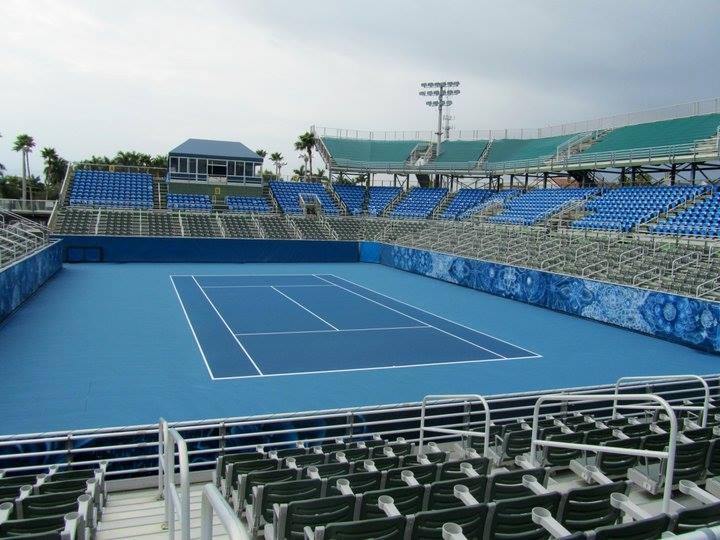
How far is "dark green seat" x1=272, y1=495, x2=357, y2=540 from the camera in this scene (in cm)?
472

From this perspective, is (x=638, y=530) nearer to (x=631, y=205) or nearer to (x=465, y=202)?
(x=631, y=205)

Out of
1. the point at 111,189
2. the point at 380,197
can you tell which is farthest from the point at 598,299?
the point at 111,189

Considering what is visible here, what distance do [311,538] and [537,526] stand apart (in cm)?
173

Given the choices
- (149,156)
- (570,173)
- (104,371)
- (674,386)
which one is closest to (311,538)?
(674,386)

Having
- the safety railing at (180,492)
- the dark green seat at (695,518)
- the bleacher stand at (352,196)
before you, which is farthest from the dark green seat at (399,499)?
the bleacher stand at (352,196)

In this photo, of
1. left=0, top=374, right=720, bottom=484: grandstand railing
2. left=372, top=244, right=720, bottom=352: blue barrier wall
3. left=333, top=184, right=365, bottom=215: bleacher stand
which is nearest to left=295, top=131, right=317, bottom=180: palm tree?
left=333, top=184, right=365, bottom=215: bleacher stand

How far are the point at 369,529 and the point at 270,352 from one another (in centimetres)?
1325

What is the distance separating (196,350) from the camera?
55.7 ft

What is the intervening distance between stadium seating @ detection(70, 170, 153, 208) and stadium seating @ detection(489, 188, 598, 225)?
2646cm

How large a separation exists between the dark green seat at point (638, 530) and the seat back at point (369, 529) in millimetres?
1366

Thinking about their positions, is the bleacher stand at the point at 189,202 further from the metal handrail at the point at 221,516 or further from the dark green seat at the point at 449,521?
the metal handrail at the point at 221,516

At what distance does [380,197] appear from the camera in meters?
53.8

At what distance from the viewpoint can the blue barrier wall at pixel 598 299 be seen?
19500 mm

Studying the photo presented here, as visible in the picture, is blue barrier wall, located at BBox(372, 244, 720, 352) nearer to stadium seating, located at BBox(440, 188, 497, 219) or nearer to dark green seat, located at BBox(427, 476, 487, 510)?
stadium seating, located at BBox(440, 188, 497, 219)
